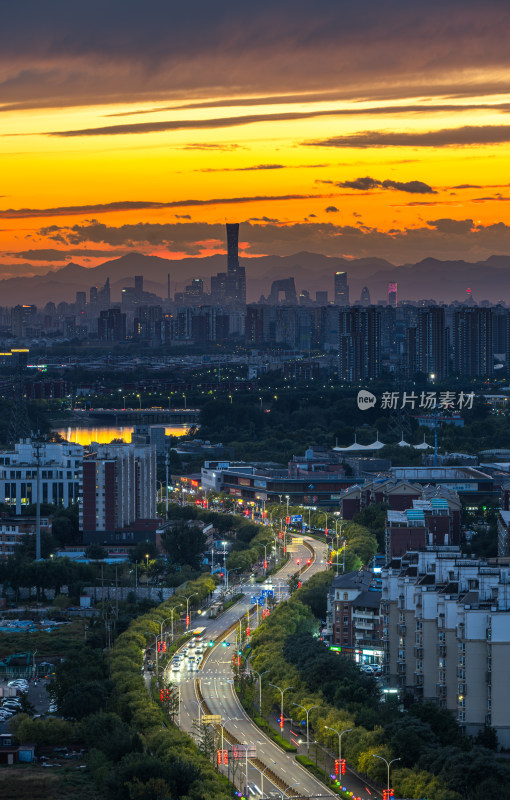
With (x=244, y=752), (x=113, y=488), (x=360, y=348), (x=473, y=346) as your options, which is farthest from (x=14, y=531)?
(x=473, y=346)

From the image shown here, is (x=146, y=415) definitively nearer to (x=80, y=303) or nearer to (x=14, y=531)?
(x=14, y=531)

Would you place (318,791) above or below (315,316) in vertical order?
below

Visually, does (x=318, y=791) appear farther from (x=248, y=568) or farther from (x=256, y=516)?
(x=256, y=516)

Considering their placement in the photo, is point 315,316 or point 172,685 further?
point 315,316

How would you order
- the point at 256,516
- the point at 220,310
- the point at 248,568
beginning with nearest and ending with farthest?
the point at 248,568 → the point at 256,516 → the point at 220,310

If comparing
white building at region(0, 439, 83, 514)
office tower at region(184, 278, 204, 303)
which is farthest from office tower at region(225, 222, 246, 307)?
white building at region(0, 439, 83, 514)

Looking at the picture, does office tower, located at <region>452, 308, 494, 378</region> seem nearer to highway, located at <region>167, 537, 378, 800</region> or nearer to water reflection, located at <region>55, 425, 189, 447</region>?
water reflection, located at <region>55, 425, 189, 447</region>

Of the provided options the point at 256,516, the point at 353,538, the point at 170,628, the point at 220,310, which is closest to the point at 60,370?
the point at 220,310
